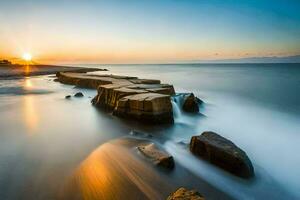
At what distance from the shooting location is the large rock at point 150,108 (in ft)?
24.7

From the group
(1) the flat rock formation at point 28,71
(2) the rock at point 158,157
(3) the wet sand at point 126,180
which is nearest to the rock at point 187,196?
(3) the wet sand at point 126,180

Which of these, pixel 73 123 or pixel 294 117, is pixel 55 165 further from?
pixel 294 117

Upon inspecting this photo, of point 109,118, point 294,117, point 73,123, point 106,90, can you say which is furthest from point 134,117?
point 294,117

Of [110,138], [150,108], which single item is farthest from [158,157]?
[150,108]

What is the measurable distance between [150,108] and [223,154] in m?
3.34

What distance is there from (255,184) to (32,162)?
417 cm

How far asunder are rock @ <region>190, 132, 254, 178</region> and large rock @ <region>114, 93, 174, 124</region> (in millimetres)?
2449

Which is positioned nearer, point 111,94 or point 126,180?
point 126,180

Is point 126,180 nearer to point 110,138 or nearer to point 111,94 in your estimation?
point 110,138

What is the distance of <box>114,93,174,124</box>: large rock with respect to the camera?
24.7ft

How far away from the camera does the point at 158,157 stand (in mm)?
4730

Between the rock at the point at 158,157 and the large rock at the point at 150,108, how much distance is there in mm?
2332

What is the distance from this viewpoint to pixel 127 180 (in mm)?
4066

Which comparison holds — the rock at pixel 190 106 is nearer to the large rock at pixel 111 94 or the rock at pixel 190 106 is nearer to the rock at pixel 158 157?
the large rock at pixel 111 94
